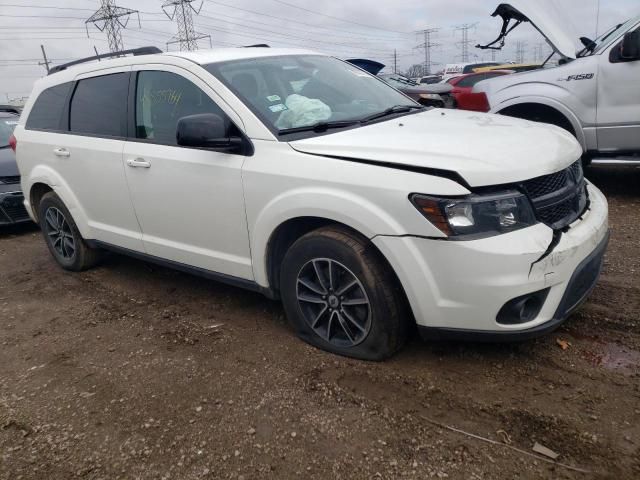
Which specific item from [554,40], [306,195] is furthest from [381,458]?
[554,40]

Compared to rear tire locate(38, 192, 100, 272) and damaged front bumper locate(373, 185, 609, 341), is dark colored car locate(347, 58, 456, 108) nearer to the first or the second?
damaged front bumper locate(373, 185, 609, 341)

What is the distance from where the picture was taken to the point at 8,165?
7004mm

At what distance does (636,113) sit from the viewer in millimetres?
5520

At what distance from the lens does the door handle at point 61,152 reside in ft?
→ 14.4

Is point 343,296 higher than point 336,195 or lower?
lower

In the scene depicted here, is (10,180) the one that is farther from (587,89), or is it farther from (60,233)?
(587,89)

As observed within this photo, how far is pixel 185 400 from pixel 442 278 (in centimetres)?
146

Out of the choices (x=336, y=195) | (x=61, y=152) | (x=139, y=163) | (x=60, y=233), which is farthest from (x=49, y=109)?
(x=336, y=195)

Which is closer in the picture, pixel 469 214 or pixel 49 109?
pixel 469 214

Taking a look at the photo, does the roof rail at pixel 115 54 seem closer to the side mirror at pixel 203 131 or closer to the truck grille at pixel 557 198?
the side mirror at pixel 203 131

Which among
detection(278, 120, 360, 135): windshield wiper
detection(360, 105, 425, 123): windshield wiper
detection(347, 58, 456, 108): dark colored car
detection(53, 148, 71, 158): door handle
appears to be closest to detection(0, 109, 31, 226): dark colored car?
detection(53, 148, 71, 158): door handle

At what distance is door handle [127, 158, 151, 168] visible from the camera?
367 cm

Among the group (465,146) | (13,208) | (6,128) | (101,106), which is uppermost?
(101,106)

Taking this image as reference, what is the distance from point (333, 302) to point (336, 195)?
62cm
